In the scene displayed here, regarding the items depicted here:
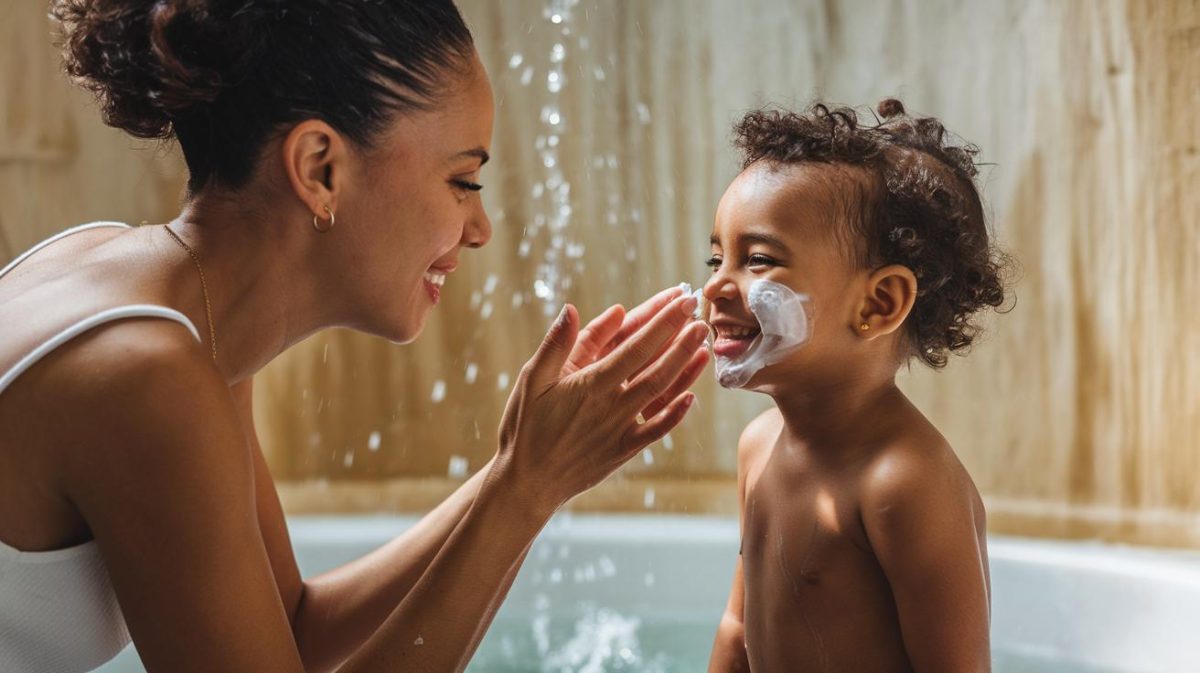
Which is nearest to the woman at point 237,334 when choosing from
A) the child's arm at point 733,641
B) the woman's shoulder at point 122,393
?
the woman's shoulder at point 122,393

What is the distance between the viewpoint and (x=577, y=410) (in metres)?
1.07

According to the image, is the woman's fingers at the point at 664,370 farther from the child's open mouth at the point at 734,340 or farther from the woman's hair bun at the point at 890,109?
the woman's hair bun at the point at 890,109

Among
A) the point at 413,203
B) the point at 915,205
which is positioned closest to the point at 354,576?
the point at 413,203

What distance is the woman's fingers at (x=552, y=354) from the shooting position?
3.50 ft

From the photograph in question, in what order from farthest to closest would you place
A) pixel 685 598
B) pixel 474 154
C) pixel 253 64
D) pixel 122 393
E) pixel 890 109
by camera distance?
pixel 685 598, pixel 890 109, pixel 474 154, pixel 253 64, pixel 122 393

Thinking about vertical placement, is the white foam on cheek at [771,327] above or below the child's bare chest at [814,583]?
above

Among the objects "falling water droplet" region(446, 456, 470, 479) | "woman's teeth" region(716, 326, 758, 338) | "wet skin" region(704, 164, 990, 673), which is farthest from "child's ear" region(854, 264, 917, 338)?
"falling water droplet" region(446, 456, 470, 479)

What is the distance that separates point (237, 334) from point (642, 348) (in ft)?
1.21

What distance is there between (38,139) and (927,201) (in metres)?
2.13

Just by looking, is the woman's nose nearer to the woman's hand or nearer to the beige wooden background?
the woman's hand

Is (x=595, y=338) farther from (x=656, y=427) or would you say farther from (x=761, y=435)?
(x=761, y=435)

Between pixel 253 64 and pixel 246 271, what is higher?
pixel 253 64

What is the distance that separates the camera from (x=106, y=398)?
3.07ft

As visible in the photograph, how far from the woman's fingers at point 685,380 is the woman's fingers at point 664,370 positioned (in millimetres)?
13
